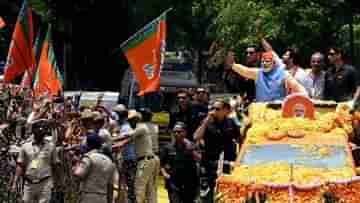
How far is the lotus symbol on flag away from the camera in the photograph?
18.8 meters

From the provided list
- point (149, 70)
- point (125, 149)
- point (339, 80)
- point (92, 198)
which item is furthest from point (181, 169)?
point (92, 198)

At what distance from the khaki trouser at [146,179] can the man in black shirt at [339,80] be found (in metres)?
2.87

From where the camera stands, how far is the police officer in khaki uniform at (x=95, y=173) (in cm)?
1313

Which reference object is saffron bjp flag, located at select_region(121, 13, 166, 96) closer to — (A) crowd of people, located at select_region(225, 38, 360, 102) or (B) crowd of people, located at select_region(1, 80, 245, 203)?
(B) crowd of people, located at select_region(1, 80, 245, 203)

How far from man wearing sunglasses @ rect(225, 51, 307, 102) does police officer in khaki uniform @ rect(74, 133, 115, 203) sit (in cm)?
341

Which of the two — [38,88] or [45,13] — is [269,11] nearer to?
[45,13]

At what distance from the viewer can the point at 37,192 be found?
47.5 feet

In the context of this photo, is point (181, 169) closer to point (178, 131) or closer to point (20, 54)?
point (178, 131)

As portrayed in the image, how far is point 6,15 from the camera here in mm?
37031

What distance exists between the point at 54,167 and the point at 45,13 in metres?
19.5

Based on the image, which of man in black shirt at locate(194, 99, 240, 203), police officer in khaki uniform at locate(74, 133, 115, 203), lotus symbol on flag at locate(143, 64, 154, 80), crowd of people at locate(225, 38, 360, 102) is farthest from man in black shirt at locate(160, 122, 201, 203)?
police officer in khaki uniform at locate(74, 133, 115, 203)

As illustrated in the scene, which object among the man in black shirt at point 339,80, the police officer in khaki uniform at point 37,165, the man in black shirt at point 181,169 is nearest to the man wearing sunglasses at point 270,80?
the man in black shirt at point 339,80

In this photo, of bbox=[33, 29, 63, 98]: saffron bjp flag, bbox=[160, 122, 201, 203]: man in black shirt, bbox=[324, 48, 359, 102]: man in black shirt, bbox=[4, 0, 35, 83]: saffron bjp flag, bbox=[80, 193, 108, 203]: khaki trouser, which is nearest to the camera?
bbox=[80, 193, 108, 203]: khaki trouser

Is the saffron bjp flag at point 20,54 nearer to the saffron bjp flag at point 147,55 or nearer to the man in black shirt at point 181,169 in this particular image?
the saffron bjp flag at point 147,55
